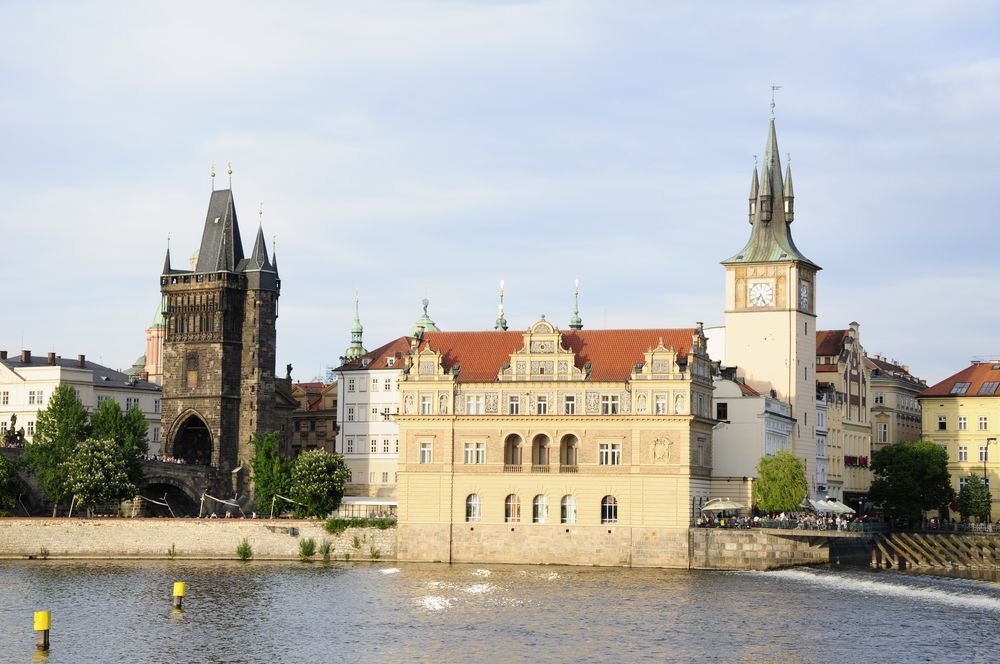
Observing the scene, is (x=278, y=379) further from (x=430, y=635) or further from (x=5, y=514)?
(x=430, y=635)

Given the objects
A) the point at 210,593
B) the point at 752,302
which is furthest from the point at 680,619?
the point at 752,302

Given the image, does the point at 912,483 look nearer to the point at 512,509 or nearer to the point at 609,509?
the point at 609,509

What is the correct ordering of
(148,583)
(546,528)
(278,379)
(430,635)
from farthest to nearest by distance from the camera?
(278,379)
(546,528)
(148,583)
(430,635)

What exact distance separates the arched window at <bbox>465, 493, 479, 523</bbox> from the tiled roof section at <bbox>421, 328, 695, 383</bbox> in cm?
764

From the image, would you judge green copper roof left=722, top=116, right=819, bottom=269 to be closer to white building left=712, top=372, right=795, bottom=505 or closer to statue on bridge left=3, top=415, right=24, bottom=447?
white building left=712, top=372, right=795, bottom=505

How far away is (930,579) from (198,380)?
7017cm

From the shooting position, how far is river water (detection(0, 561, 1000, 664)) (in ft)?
234

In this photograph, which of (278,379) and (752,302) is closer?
(752,302)

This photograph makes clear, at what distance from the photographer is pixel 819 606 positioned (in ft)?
285

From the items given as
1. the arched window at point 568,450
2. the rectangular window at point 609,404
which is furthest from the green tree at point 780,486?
the arched window at point 568,450

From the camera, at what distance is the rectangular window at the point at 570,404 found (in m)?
113

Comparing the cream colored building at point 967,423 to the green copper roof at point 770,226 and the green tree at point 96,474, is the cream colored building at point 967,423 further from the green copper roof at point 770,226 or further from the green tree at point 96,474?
the green tree at point 96,474

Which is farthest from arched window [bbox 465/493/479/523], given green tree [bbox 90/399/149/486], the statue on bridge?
the statue on bridge

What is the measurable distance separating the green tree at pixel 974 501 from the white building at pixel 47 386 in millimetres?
72056
